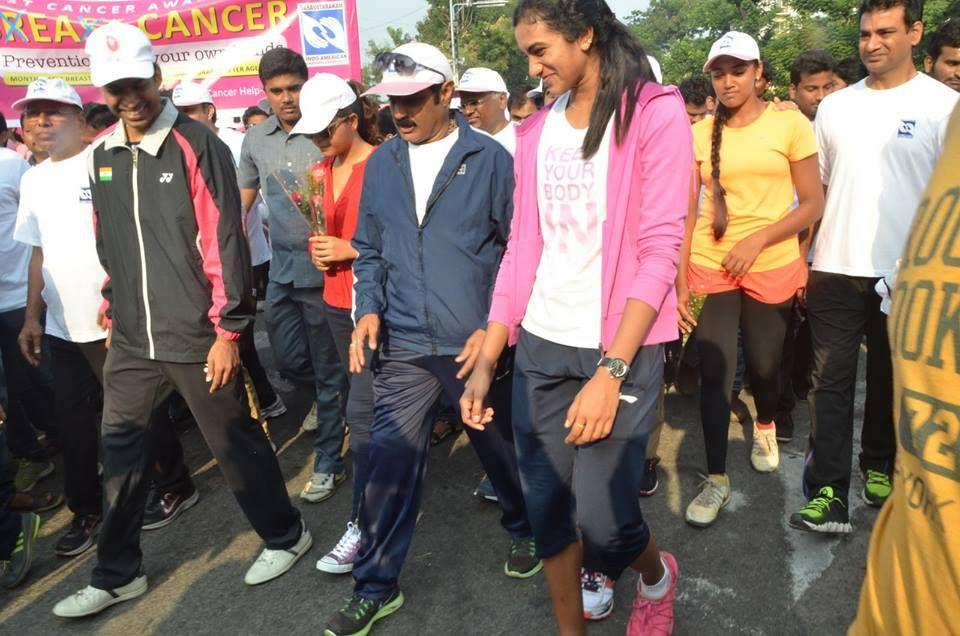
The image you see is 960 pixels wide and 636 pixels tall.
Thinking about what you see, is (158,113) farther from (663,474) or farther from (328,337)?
(663,474)

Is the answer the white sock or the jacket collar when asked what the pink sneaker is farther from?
the jacket collar

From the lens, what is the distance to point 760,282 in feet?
12.0

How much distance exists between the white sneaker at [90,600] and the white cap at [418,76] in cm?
237

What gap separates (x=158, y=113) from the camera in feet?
9.91

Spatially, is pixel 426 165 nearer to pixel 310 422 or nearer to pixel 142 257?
pixel 142 257

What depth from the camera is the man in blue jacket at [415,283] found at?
114 inches

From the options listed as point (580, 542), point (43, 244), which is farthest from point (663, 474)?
point (43, 244)

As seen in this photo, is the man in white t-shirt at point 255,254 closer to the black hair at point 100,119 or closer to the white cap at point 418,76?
the black hair at point 100,119

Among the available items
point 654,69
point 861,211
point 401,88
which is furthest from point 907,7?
point 401,88

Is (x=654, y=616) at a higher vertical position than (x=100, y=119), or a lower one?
lower

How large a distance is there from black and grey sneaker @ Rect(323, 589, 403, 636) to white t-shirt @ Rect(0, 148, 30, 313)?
114 inches

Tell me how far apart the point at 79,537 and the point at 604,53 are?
336 centimetres

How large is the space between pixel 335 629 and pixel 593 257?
176 centimetres

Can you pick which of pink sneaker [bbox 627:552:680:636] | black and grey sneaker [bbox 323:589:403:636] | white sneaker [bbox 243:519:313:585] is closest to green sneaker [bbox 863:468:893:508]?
pink sneaker [bbox 627:552:680:636]
